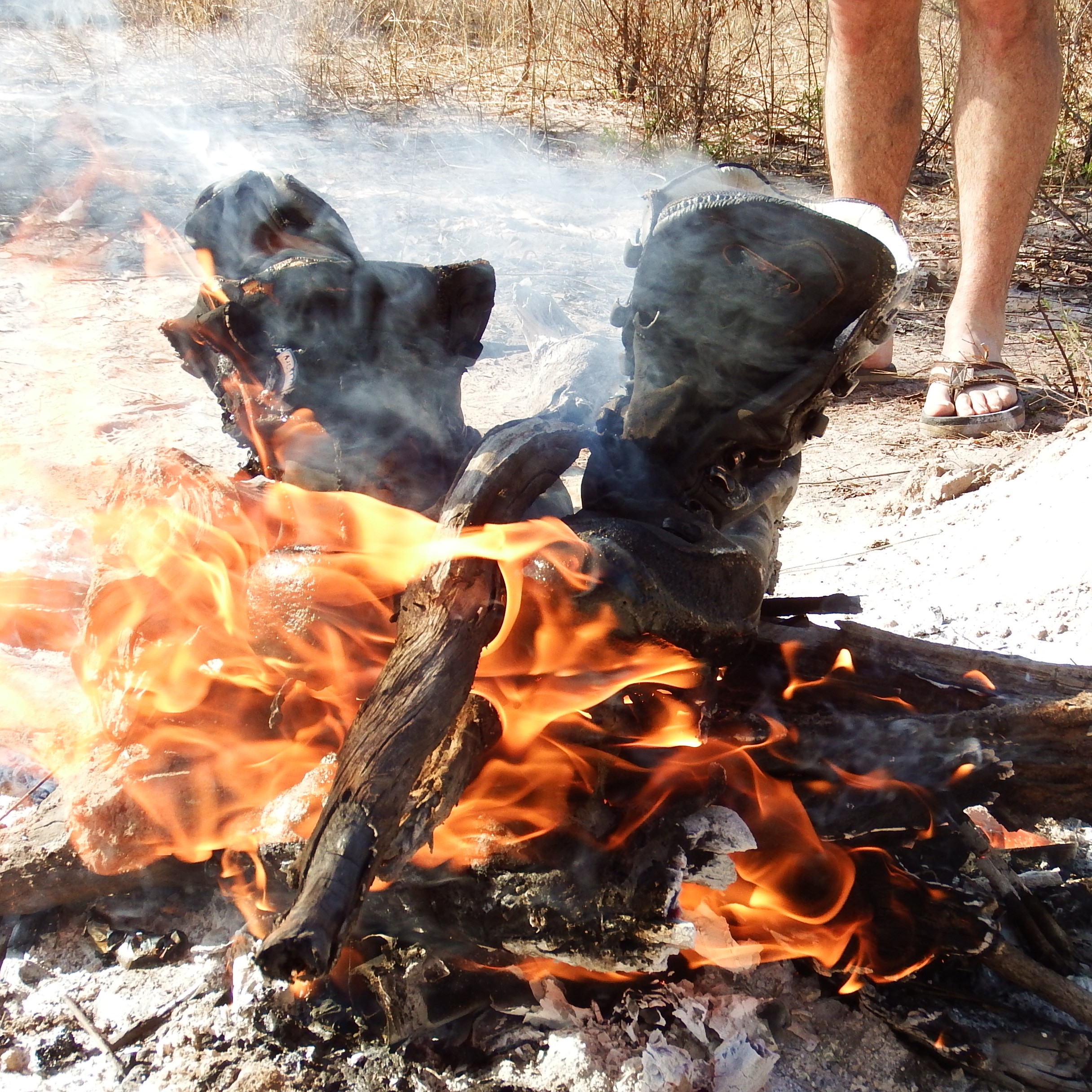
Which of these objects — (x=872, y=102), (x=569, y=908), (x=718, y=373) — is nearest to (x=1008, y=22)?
(x=872, y=102)

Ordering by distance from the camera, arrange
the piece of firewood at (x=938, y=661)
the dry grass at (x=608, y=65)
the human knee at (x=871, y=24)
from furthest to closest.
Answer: the dry grass at (x=608, y=65) < the human knee at (x=871, y=24) < the piece of firewood at (x=938, y=661)

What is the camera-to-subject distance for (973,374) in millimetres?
3627

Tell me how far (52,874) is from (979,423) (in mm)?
3191

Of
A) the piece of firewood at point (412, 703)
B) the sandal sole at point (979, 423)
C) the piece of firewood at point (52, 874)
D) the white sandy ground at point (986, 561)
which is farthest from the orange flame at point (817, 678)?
the sandal sole at point (979, 423)

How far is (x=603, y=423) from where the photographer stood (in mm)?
1630

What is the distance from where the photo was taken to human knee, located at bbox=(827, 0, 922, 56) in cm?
347

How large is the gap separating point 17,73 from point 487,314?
6097mm

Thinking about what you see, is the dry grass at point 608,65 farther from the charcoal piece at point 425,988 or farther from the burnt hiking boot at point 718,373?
the charcoal piece at point 425,988

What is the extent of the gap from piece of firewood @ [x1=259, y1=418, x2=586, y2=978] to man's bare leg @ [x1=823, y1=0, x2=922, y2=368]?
2779mm

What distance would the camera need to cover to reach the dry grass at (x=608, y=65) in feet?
20.6

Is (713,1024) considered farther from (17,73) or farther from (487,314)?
(17,73)

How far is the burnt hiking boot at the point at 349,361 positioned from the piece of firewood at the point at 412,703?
28cm

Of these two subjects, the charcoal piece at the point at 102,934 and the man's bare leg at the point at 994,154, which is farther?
the man's bare leg at the point at 994,154

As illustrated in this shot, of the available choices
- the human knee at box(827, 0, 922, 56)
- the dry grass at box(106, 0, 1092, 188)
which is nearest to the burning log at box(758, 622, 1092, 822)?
the human knee at box(827, 0, 922, 56)
